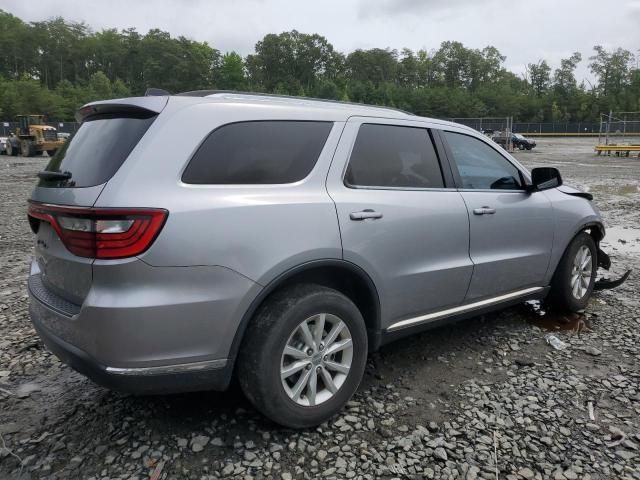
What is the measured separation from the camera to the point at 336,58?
124688mm

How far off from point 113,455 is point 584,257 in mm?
4098

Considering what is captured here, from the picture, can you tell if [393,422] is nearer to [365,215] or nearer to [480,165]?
[365,215]

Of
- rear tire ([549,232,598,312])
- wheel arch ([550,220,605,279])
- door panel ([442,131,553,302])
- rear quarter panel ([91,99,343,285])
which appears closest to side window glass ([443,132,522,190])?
door panel ([442,131,553,302])

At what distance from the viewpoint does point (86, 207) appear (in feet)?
7.39

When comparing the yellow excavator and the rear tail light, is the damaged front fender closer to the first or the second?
the rear tail light

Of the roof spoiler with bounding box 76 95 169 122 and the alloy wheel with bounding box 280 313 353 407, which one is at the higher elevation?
the roof spoiler with bounding box 76 95 169 122

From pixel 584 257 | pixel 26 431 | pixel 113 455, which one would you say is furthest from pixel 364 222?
pixel 584 257

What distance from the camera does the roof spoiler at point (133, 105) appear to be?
2.48 meters

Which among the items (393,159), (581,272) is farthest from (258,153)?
(581,272)

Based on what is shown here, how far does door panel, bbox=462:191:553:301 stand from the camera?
3592 mm

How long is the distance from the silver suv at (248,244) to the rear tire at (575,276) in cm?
131

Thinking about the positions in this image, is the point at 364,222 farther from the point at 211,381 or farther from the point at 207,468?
the point at 207,468

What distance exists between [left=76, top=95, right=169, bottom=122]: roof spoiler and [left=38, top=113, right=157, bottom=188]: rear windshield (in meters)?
0.03

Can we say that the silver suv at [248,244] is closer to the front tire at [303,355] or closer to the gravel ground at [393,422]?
the front tire at [303,355]
